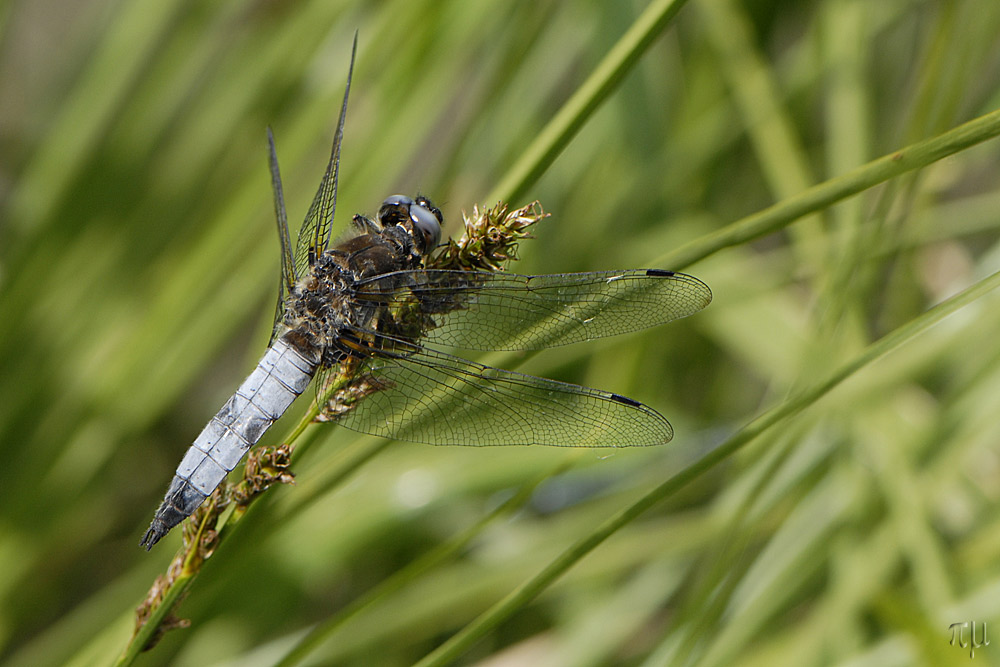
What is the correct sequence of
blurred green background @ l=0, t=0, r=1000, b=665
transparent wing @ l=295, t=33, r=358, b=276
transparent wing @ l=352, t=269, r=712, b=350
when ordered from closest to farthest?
transparent wing @ l=352, t=269, r=712, b=350 → transparent wing @ l=295, t=33, r=358, b=276 → blurred green background @ l=0, t=0, r=1000, b=665

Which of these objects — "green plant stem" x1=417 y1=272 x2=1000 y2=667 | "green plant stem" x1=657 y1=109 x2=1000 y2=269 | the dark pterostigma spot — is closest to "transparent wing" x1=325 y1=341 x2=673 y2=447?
the dark pterostigma spot

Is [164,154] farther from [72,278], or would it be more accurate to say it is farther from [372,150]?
[372,150]

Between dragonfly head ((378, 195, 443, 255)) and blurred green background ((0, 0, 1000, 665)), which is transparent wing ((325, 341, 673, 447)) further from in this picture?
dragonfly head ((378, 195, 443, 255))

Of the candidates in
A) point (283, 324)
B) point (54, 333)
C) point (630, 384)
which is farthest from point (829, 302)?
point (54, 333)

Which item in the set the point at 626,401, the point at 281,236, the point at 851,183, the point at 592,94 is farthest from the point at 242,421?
the point at 851,183

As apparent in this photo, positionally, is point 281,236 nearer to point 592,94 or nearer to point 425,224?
point 425,224

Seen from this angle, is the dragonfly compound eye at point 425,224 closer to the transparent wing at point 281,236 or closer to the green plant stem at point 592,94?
the transparent wing at point 281,236
